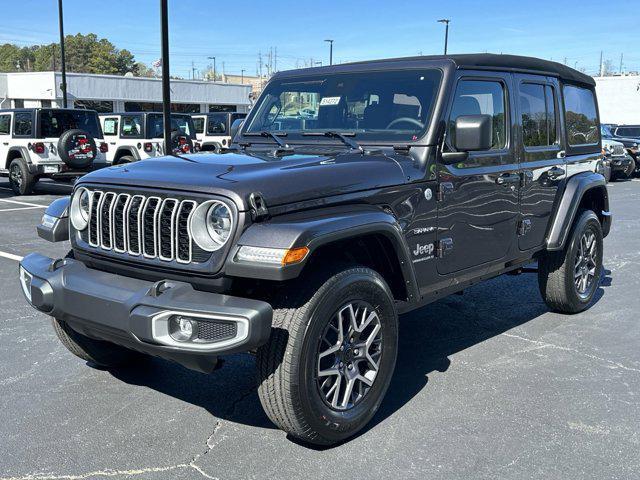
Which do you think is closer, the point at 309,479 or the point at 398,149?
the point at 309,479

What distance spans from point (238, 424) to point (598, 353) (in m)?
2.71

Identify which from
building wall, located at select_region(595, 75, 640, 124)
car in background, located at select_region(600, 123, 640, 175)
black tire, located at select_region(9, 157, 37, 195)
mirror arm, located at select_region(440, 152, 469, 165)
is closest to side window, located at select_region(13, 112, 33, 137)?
black tire, located at select_region(9, 157, 37, 195)

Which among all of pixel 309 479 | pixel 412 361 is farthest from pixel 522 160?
pixel 309 479

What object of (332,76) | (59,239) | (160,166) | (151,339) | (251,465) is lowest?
(251,465)

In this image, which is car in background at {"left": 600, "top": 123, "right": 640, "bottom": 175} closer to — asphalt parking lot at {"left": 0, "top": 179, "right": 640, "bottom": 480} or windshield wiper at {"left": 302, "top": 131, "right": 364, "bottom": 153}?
asphalt parking lot at {"left": 0, "top": 179, "right": 640, "bottom": 480}

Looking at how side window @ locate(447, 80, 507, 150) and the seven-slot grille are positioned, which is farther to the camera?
side window @ locate(447, 80, 507, 150)

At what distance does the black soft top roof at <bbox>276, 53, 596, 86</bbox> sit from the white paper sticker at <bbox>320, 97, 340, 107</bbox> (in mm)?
242

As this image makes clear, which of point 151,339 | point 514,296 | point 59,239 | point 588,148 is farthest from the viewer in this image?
point 514,296

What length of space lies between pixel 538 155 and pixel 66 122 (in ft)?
40.4

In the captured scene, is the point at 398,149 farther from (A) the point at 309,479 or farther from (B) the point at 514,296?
(B) the point at 514,296

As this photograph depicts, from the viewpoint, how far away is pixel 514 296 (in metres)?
6.35

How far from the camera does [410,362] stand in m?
4.54

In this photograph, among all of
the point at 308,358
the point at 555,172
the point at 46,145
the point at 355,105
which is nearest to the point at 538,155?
the point at 555,172

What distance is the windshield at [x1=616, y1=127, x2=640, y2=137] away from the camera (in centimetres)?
2311
